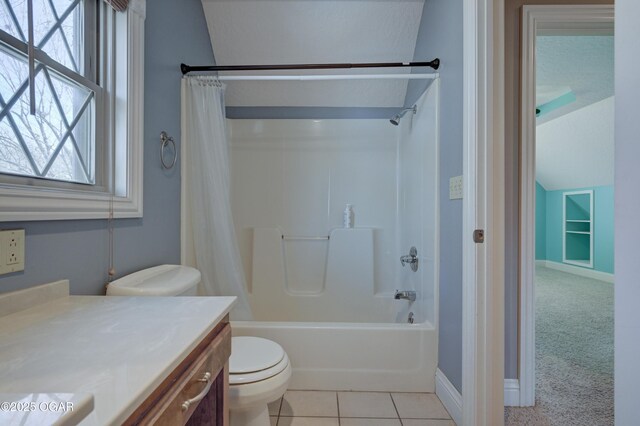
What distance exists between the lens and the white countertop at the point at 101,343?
1.48 feet

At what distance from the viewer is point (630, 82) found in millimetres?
515

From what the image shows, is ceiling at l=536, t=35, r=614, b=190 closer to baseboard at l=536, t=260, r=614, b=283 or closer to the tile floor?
baseboard at l=536, t=260, r=614, b=283

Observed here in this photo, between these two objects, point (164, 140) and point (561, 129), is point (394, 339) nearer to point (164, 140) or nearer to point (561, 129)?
point (164, 140)

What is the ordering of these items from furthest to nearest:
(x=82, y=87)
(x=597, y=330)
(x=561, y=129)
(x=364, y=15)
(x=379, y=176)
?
(x=561, y=129) < (x=379, y=176) < (x=597, y=330) < (x=364, y=15) < (x=82, y=87)

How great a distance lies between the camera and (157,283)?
1202mm

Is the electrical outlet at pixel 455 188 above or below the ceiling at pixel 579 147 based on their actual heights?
below

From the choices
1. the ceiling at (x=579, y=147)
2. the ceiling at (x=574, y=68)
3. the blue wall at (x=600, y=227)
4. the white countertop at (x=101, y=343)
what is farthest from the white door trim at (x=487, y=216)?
the blue wall at (x=600, y=227)

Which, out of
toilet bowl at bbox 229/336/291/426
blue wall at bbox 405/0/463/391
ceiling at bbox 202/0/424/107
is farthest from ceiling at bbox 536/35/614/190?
toilet bowl at bbox 229/336/291/426

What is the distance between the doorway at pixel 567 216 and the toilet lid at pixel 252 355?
4.19ft

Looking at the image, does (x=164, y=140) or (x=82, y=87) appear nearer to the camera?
(x=82, y=87)

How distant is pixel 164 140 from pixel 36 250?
0.84 m

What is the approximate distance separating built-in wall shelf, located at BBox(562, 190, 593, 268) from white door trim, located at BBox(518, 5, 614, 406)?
4356mm

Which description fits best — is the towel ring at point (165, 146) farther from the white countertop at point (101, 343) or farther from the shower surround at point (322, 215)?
the shower surround at point (322, 215)

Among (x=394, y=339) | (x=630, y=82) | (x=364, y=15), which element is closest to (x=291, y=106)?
(x=364, y=15)
